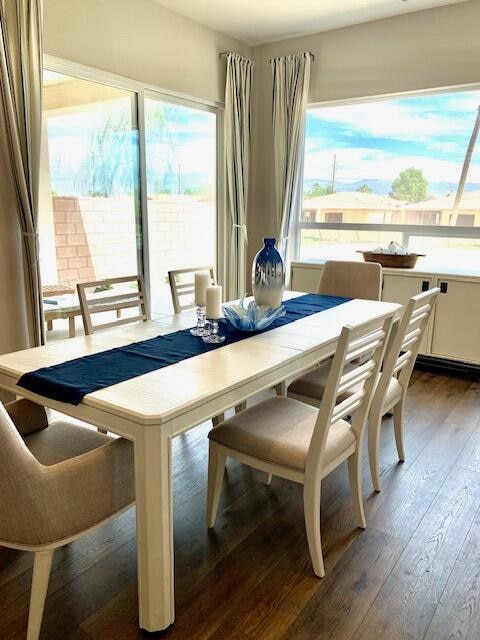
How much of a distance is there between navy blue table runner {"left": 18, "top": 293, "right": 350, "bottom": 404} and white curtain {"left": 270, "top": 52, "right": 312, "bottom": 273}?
8.26 ft

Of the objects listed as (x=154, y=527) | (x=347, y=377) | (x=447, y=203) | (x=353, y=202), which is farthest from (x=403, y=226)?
(x=154, y=527)

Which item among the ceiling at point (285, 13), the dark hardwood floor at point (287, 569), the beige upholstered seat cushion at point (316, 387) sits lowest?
the dark hardwood floor at point (287, 569)

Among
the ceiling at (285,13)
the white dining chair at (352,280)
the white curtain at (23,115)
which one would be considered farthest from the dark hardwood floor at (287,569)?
the ceiling at (285,13)

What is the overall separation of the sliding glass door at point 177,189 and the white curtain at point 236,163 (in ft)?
0.54

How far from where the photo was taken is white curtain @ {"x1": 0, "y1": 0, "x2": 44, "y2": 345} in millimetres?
2770

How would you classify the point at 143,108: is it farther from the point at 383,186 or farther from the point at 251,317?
the point at 251,317

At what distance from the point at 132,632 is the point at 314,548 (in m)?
0.66

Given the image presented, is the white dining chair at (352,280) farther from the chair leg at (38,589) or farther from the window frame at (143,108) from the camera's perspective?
the chair leg at (38,589)

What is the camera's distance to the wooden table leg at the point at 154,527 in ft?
4.50

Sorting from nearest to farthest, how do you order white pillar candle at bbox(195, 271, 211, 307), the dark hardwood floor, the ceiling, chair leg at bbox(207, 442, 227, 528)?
1. the dark hardwood floor
2. chair leg at bbox(207, 442, 227, 528)
3. white pillar candle at bbox(195, 271, 211, 307)
4. the ceiling

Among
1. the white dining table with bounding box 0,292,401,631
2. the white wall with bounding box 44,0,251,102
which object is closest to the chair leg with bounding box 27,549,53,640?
the white dining table with bounding box 0,292,401,631

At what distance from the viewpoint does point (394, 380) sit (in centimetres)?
246

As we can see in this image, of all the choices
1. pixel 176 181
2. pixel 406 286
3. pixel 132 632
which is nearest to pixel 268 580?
pixel 132 632

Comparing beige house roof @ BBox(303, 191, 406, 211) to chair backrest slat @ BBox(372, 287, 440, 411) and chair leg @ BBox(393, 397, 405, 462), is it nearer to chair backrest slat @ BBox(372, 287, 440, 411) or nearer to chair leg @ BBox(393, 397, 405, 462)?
chair backrest slat @ BBox(372, 287, 440, 411)
